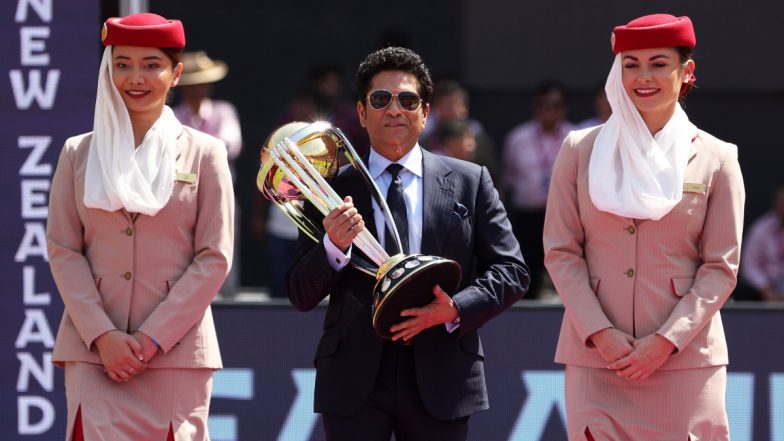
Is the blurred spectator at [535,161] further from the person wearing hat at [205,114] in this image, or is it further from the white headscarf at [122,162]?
the white headscarf at [122,162]

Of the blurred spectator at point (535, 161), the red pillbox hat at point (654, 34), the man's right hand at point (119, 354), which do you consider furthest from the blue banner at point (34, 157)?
the blurred spectator at point (535, 161)

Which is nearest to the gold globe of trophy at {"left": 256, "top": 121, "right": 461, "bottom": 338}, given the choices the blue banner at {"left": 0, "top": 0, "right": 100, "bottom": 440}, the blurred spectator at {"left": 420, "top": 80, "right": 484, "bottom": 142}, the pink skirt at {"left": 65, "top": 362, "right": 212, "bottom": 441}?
the pink skirt at {"left": 65, "top": 362, "right": 212, "bottom": 441}

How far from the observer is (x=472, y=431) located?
6.48m

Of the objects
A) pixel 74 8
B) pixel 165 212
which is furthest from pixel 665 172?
pixel 74 8

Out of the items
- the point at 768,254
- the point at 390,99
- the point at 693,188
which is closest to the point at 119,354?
the point at 390,99

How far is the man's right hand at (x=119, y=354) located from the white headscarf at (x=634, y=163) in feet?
5.34

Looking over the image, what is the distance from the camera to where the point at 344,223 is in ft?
15.0

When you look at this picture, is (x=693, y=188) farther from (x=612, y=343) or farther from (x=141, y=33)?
(x=141, y=33)

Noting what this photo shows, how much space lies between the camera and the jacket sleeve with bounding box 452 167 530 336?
4719 millimetres

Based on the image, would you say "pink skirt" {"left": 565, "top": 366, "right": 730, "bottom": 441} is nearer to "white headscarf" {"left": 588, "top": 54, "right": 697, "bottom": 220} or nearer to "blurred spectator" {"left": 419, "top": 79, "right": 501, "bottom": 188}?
"white headscarf" {"left": 588, "top": 54, "right": 697, "bottom": 220}

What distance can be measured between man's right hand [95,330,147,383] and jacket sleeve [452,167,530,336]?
1.10 metres

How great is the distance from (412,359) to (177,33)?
4.59 feet

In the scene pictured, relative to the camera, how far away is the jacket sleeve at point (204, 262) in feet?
15.8

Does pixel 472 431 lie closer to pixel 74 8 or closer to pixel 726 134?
pixel 74 8
